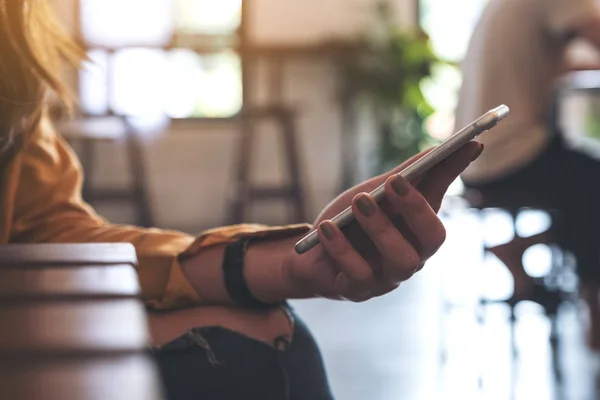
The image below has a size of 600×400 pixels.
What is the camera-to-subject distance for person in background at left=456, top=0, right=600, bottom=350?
8.50 feet

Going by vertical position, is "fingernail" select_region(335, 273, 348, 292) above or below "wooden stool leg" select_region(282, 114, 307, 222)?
above

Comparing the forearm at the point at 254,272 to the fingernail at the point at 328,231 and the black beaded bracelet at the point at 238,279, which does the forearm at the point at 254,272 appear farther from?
the fingernail at the point at 328,231

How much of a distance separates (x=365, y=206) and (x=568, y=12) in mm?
2242

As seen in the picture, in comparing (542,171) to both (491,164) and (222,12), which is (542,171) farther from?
(222,12)

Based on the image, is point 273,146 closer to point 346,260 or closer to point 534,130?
point 534,130

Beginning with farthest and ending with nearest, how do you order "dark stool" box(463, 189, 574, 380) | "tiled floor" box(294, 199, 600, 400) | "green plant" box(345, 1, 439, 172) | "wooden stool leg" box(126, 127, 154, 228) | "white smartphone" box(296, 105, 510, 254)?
"green plant" box(345, 1, 439, 172), "wooden stool leg" box(126, 127, 154, 228), "dark stool" box(463, 189, 574, 380), "tiled floor" box(294, 199, 600, 400), "white smartphone" box(296, 105, 510, 254)

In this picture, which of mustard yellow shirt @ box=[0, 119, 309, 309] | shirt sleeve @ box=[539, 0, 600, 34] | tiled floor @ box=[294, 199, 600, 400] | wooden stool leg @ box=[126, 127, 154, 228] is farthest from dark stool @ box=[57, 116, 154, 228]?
mustard yellow shirt @ box=[0, 119, 309, 309]

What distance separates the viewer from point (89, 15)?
19.9 ft

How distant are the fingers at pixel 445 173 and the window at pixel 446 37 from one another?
565 centimetres

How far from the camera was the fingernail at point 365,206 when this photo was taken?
0.60 meters

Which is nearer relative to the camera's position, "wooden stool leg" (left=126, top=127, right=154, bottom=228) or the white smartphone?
the white smartphone

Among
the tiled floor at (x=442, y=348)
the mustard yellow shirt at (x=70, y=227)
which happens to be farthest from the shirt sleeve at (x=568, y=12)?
the mustard yellow shirt at (x=70, y=227)

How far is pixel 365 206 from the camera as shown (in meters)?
0.60

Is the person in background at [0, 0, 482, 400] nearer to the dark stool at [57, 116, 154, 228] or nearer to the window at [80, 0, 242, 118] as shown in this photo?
the dark stool at [57, 116, 154, 228]
